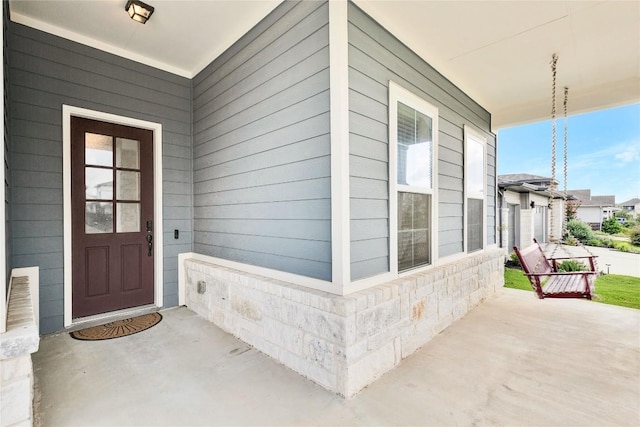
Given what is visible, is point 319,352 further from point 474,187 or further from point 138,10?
point 474,187

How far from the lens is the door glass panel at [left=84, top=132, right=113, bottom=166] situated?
125 inches

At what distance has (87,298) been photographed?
10.3 feet

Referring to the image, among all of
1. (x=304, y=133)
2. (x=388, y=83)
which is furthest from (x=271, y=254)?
(x=388, y=83)

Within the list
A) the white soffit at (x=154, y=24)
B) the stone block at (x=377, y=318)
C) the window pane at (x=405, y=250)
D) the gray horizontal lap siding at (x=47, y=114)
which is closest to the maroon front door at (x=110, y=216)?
the gray horizontal lap siding at (x=47, y=114)

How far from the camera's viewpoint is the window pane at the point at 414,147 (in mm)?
2777

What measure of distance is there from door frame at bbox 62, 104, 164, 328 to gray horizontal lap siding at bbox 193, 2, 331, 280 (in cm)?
53

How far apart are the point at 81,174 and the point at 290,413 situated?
3.13m

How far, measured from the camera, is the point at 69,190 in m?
2.99

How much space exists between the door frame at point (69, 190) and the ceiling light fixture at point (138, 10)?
1102 millimetres

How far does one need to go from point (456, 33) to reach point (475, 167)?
2018 millimetres

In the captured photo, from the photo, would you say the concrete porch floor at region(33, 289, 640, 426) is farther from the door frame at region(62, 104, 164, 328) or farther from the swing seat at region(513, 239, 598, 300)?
the door frame at region(62, 104, 164, 328)

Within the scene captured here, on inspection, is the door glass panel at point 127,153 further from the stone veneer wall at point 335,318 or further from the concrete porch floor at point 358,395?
the concrete porch floor at point 358,395

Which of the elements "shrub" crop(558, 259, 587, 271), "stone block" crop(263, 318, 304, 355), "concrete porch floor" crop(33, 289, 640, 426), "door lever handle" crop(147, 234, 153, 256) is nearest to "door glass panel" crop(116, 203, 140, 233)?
"door lever handle" crop(147, 234, 153, 256)

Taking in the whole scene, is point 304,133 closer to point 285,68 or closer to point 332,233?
point 285,68
